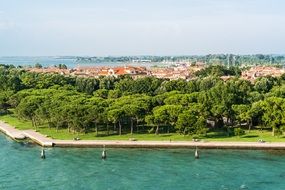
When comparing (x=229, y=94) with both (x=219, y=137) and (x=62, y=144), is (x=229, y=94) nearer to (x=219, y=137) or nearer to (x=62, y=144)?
(x=219, y=137)

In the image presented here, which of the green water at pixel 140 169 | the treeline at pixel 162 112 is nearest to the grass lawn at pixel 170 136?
the treeline at pixel 162 112

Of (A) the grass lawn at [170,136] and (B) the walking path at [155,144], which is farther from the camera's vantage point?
(A) the grass lawn at [170,136]

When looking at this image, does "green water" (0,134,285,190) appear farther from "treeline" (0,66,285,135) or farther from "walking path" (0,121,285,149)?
"treeline" (0,66,285,135)

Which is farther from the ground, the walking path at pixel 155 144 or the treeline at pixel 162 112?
the treeline at pixel 162 112

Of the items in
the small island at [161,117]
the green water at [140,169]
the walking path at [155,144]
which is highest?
the small island at [161,117]

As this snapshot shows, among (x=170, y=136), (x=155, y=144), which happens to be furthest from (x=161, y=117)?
(x=155, y=144)

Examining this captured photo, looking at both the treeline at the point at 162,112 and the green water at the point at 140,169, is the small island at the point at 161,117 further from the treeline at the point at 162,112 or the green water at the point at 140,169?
the green water at the point at 140,169

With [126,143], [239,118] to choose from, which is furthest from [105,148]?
[239,118]

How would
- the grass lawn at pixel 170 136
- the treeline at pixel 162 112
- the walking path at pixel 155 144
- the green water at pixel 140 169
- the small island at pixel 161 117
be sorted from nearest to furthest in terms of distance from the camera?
the green water at pixel 140 169
the walking path at pixel 155 144
the grass lawn at pixel 170 136
the small island at pixel 161 117
the treeline at pixel 162 112

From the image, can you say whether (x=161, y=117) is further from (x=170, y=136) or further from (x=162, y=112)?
(x=170, y=136)
